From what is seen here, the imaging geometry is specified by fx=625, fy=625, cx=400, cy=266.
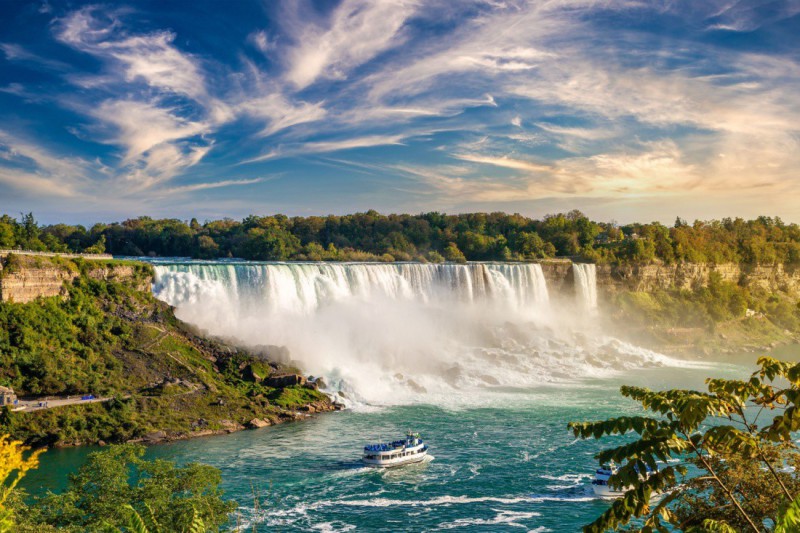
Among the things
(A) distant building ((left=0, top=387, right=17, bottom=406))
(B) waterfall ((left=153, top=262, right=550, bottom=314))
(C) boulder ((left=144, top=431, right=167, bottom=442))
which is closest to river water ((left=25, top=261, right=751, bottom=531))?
(B) waterfall ((left=153, top=262, right=550, bottom=314))

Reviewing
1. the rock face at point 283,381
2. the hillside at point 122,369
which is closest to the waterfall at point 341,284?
the hillside at point 122,369

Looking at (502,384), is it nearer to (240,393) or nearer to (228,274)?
(240,393)

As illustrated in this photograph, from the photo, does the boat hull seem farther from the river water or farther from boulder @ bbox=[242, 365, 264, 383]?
boulder @ bbox=[242, 365, 264, 383]

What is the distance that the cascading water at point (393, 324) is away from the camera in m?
40.3

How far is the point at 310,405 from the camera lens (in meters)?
33.2

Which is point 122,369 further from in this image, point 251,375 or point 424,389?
point 424,389

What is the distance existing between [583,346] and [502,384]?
13.8 meters

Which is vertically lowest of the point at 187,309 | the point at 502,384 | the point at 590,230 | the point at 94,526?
the point at 502,384

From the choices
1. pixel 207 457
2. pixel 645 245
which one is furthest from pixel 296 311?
pixel 645 245

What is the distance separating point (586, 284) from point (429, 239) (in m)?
33.2

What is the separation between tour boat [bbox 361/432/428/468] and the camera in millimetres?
24250

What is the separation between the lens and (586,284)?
63.8 m

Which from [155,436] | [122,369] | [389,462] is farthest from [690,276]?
[155,436]

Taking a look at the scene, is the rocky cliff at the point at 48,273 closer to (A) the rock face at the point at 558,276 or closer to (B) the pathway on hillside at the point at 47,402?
Answer: (B) the pathway on hillside at the point at 47,402
